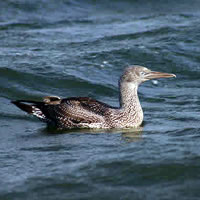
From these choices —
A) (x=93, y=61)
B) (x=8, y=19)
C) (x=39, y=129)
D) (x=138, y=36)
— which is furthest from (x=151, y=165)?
(x=8, y=19)

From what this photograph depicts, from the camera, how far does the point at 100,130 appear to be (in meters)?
10.6

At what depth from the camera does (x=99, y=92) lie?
13719 millimetres

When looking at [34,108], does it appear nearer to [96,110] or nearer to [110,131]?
[96,110]

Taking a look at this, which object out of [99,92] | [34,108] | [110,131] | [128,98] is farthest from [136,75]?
[99,92]

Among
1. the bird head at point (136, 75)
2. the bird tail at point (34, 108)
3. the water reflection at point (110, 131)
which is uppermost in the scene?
the bird head at point (136, 75)

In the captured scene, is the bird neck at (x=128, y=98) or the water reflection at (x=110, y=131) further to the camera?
the bird neck at (x=128, y=98)

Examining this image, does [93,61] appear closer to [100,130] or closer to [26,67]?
[26,67]

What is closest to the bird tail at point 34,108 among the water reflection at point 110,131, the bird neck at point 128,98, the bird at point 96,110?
the bird at point 96,110

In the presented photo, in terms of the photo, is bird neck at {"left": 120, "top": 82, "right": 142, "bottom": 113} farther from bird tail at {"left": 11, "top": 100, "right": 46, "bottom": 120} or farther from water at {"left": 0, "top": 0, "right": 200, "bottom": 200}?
bird tail at {"left": 11, "top": 100, "right": 46, "bottom": 120}

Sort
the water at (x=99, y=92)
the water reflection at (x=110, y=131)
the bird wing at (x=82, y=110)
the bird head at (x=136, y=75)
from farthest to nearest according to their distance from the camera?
the bird head at (x=136, y=75), the bird wing at (x=82, y=110), the water reflection at (x=110, y=131), the water at (x=99, y=92)

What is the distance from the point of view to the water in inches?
309

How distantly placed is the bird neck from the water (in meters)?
0.41

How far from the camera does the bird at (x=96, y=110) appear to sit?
10.7m

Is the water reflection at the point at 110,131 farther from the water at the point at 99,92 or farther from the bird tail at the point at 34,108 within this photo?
the bird tail at the point at 34,108
